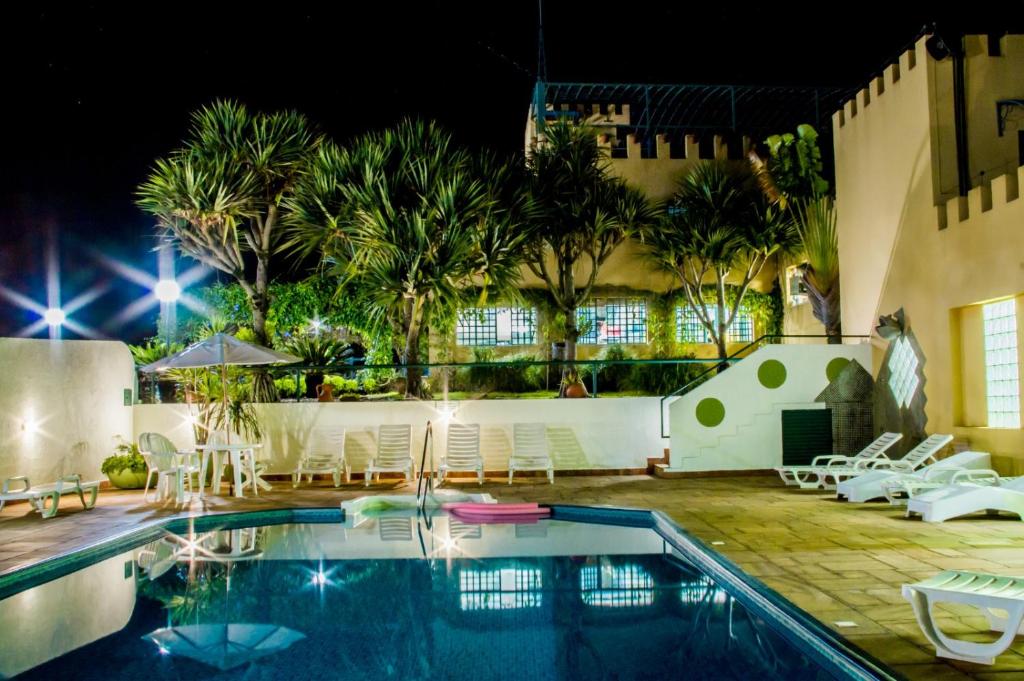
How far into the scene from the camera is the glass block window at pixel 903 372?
486 inches

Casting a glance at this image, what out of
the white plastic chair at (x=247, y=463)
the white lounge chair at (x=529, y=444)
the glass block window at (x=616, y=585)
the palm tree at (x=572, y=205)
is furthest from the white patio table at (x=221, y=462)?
the palm tree at (x=572, y=205)

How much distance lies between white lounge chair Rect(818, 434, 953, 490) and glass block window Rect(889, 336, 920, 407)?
99cm

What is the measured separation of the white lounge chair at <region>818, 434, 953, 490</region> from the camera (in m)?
10.8

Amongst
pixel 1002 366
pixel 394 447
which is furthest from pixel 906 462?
pixel 394 447

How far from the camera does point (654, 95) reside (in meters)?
24.6

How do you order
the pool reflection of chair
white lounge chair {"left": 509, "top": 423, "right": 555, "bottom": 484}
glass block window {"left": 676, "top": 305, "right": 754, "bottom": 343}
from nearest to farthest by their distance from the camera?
1. the pool reflection of chair
2. white lounge chair {"left": 509, "top": 423, "right": 555, "bottom": 484}
3. glass block window {"left": 676, "top": 305, "right": 754, "bottom": 343}

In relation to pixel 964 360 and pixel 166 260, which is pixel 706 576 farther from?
pixel 166 260

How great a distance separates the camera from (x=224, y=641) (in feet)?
18.9

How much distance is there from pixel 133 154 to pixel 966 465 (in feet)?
69.3

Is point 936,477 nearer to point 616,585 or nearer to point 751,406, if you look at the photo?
point 751,406

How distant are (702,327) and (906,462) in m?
9.68

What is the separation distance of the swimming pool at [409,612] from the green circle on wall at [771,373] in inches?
194

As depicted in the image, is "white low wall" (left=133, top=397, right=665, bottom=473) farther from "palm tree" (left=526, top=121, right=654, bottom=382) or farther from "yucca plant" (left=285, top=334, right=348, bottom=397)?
"palm tree" (left=526, top=121, right=654, bottom=382)

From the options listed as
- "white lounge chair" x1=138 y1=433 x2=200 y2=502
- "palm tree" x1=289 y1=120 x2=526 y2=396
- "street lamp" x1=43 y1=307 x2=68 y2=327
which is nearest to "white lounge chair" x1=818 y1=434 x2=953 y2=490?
"palm tree" x1=289 y1=120 x2=526 y2=396
